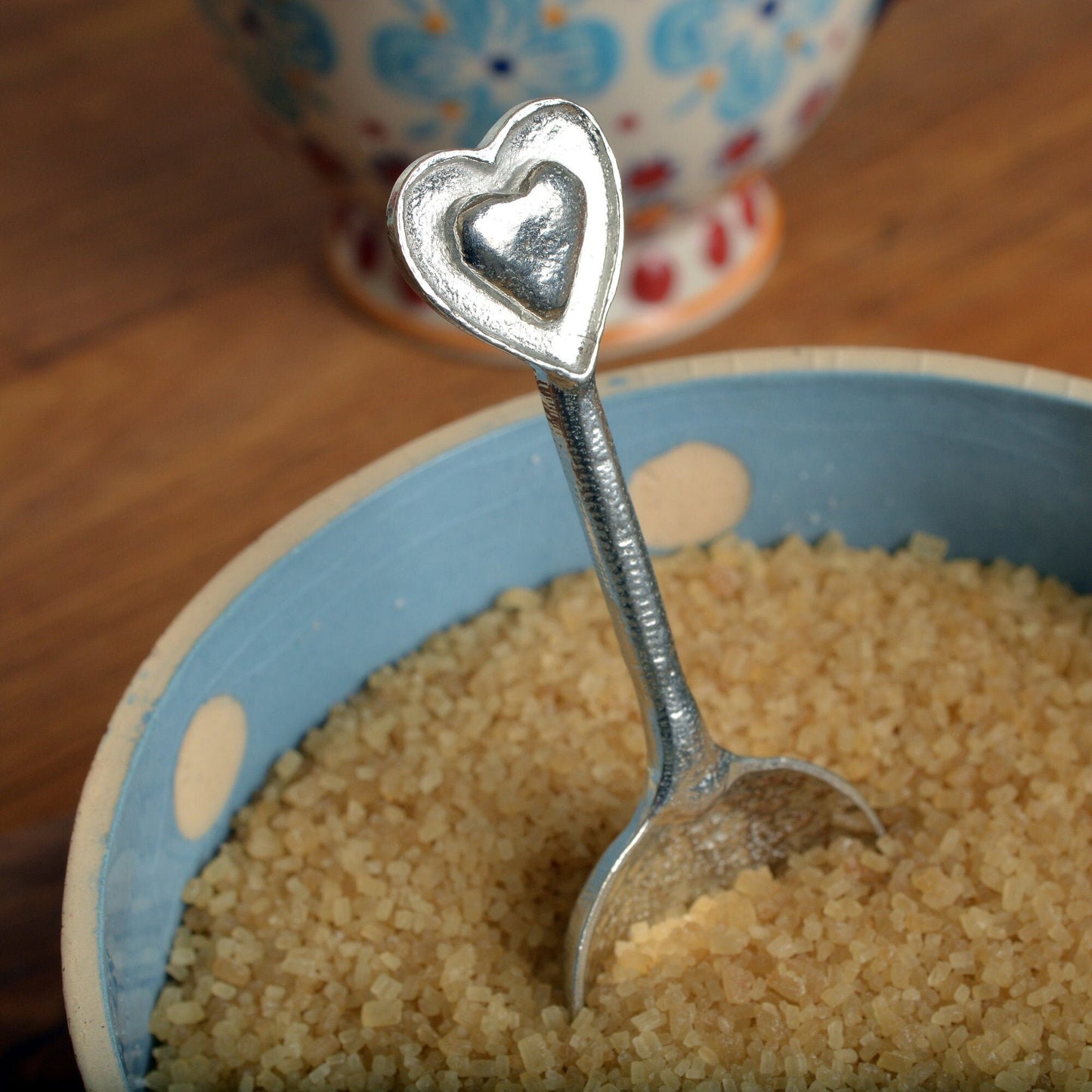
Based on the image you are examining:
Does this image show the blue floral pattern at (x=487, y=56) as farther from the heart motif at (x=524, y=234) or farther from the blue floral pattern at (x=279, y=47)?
the heart motif at (x=524, y=234)

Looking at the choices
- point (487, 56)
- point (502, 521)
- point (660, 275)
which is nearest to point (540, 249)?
point (502, 521)

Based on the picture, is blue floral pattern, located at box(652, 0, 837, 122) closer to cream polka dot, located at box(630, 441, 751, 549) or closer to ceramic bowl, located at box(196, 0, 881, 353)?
ceramic bowl, located at box(196, 0, 881, 353)

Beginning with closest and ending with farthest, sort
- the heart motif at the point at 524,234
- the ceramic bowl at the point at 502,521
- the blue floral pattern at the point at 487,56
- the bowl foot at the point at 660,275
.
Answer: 1. the heart motif at the point at 524,234
2. the ceramic bowl at the point at 502,521
3. the blue floral pattern at the point at 487,56
4. the bowl foot at the point at 660,275

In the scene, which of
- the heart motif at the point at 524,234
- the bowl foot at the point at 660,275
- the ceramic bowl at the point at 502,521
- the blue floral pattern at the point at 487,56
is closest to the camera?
the heart motif at the point at 524,234

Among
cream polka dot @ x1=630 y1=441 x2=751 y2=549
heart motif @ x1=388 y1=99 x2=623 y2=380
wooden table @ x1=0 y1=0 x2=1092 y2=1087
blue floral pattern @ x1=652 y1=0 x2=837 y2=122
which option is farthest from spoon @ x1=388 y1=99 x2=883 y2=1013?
blue floral pattern @ x1=652 y1=0 x2=837 y2=122

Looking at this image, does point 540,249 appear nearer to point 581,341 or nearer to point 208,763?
point 581,341

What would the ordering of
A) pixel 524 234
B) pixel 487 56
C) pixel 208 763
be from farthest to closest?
1. pixel 487 56
2. pixel 208 763
3. pixel 524 234

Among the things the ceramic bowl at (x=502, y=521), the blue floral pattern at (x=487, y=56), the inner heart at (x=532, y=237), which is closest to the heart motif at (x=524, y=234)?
the inner heart at (x=532, y=237)
